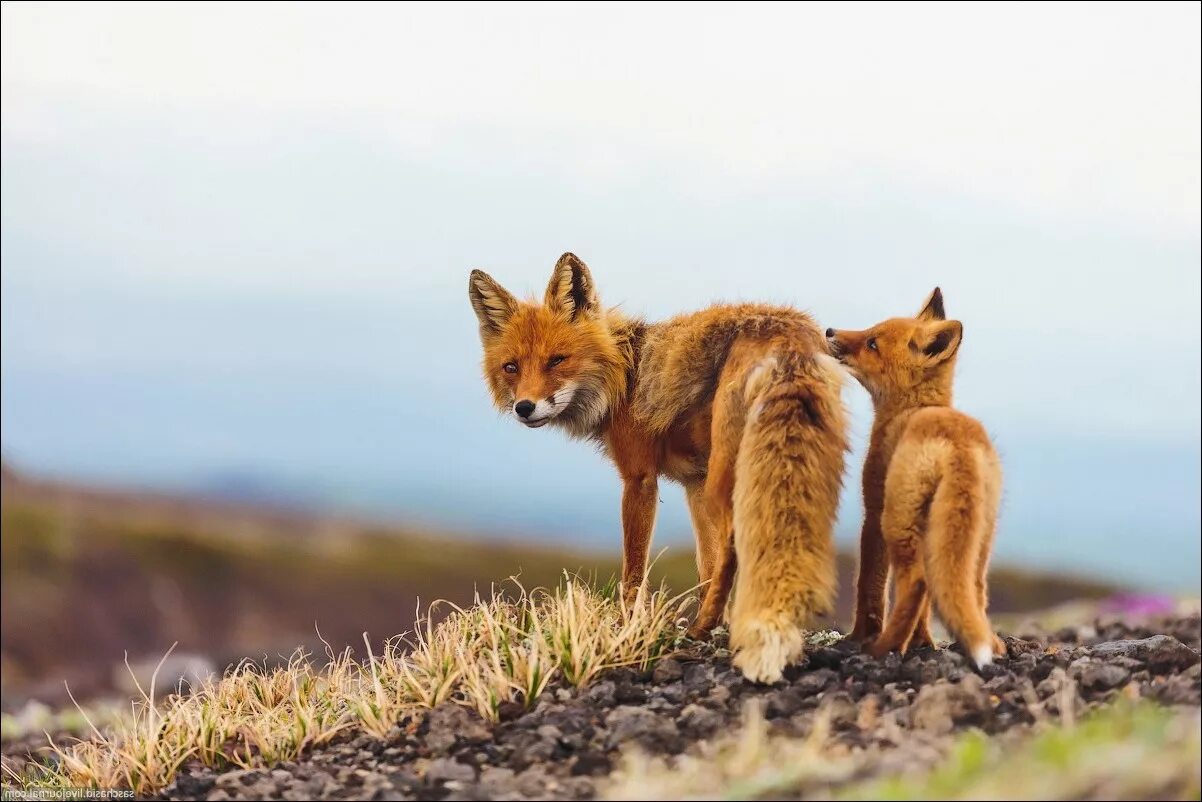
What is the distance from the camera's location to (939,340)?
6.96 meters

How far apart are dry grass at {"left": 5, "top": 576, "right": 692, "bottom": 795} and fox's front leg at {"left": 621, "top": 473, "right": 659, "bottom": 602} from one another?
0.57 feet

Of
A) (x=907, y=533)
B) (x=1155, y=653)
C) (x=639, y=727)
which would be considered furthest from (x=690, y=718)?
(x=1155, y=653)

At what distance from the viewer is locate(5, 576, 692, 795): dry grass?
279 inches

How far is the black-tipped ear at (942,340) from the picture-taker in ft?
22.7

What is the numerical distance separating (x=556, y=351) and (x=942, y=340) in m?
2.39

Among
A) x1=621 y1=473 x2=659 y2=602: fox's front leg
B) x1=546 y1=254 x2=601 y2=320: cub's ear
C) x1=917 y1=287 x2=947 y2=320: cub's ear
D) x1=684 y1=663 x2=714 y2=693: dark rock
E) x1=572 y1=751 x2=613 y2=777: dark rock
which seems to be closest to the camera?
x1=572 y1=751 x2=613 y2=777: dark rock

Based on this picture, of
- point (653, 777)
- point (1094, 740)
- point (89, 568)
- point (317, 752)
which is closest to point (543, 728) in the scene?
point (653, 777)

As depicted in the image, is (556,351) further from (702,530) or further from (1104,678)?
(1104,678)

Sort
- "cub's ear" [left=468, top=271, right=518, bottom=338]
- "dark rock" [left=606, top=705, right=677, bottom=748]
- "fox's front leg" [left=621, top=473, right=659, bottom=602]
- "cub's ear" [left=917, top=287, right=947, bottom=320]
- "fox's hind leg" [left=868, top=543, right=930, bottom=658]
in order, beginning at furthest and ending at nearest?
"cub's ear" [left=468, top=271, right=518, bottom=338] < "fox's front leg" [left=621, top=473, right=659, bottom=602] < "cub's ear" [left=917, top=287, right=947, bottom=320] < "fox's hind leg" [left=868, top=543, right=930, bottom=658] < "dark rock" [left=606, top=705, right=677, bottom=748]

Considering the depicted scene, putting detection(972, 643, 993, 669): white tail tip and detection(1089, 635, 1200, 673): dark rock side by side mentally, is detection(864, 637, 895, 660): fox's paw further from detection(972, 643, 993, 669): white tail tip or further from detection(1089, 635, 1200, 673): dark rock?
detection(1089, 635, 1200, 673): dark rock

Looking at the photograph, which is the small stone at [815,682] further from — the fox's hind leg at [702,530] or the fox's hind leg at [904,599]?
the fox's hind leg at [702,530]

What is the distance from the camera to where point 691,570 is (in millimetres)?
31578

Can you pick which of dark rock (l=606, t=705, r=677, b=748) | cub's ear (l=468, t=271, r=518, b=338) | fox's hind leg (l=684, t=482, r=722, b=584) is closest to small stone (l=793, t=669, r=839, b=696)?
dark rock (l=606, t=705, r=677, b=748)

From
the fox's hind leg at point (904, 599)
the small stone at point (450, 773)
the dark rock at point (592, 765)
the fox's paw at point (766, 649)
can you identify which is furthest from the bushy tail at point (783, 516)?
the small stone at point (450, 773)
